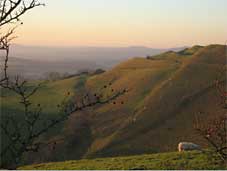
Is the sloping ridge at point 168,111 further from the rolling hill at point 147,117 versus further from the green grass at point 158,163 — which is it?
the green grass at point 158,163

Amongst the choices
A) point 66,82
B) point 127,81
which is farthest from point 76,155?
point 66,82

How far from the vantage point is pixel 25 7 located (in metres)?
4.16

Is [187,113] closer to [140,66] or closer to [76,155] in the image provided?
[76,155]

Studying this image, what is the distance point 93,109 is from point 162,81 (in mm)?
11599

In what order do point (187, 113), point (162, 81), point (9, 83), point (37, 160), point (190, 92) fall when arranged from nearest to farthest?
point (9, 83) → point (37, 160) → point (187, 113) → point (190, 92) → point (162, 81)

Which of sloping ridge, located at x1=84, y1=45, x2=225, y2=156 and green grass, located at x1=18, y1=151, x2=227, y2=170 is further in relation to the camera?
sloping ridge, located at x1=84, y1=45, x2=225, y2=156

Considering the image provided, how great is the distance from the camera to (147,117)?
49.8 m

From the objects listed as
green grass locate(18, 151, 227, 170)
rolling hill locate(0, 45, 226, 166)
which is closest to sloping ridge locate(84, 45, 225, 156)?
rolling hill locate(0, 45, 226, 166)

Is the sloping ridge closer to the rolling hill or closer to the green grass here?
the rolling hill

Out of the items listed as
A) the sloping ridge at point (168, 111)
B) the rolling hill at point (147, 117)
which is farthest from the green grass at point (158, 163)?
the sloping ridge at point (168, 111)

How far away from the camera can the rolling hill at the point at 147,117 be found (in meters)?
41.3

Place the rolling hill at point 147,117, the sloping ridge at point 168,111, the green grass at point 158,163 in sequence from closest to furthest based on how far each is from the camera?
the green grass at point 158,163
the rolling hill at point 147,117
the sloping ridge at point 168,111

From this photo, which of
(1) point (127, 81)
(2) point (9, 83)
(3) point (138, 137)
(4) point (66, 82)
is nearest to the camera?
(2) point (9, 83)

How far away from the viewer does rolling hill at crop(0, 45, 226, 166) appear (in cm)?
4131
